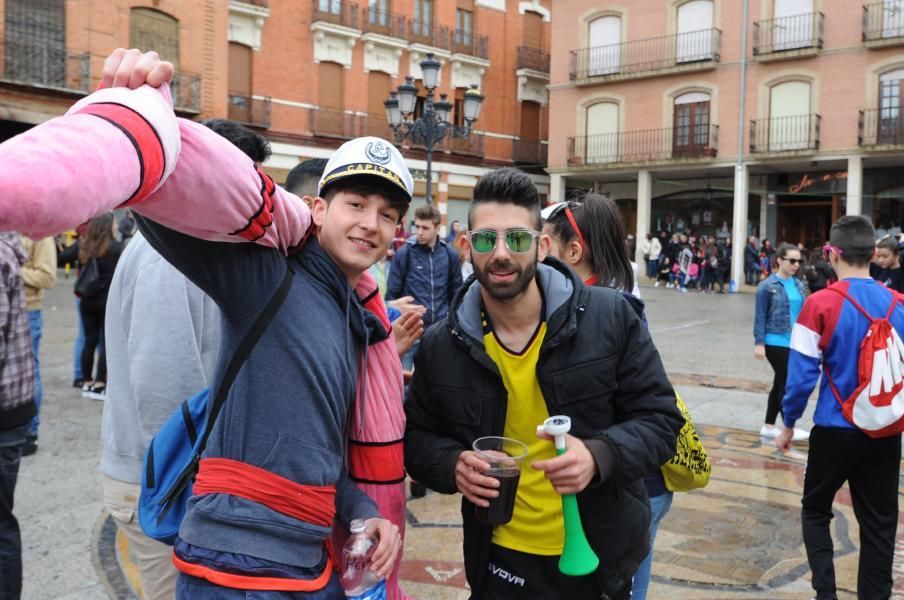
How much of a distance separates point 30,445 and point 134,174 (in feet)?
17.9

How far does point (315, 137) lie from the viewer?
26844mm

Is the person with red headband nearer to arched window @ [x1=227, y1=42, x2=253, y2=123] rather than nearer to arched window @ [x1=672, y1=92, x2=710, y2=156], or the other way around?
arched window @ [x1=227, y1=42, x2=253, y2=123]

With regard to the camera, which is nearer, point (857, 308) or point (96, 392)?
point (857, 308)

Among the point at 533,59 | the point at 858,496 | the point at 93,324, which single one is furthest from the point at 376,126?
the point at 858,496

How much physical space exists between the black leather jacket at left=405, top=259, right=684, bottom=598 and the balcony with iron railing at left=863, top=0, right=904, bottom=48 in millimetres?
25974

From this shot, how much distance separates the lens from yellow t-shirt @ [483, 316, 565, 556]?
209cm

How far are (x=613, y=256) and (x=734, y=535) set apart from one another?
228 centimetres

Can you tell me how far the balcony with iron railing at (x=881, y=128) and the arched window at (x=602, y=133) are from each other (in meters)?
8.35

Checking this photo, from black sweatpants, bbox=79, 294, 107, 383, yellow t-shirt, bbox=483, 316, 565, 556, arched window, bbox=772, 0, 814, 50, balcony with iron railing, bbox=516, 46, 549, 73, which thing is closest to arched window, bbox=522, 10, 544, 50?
balcony with iron railing, bbox=516, 46, 549, 73

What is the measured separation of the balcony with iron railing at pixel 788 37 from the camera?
2428 cm

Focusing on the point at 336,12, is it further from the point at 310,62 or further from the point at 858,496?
the point at 858,496

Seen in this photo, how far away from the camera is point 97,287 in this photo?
7078mm

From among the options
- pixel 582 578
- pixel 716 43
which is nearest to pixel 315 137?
pixel 716 43

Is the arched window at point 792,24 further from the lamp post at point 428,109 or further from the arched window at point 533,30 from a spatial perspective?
the lamp post at point 428,109
